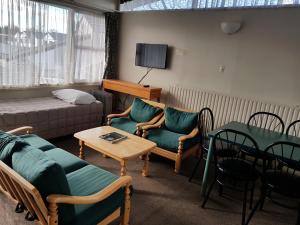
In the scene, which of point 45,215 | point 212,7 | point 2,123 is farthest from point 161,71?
point 45,215

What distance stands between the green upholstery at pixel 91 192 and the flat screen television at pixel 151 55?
290cm

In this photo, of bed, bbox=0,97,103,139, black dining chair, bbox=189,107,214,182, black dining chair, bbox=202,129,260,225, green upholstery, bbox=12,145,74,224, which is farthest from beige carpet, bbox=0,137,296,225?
bed, bbox=0,97,103,139

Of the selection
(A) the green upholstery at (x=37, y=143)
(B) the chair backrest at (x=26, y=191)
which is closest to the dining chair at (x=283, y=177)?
(B) the chair backrest at (x=26, y=191)

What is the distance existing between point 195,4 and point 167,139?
2.36 metres

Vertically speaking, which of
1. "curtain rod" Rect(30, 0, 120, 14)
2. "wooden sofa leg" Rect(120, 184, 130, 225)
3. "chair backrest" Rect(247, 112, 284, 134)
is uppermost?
"curtain rod" Rect(30, 0, 120, 14)

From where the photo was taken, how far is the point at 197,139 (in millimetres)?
3242

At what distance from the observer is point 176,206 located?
91.4 inches

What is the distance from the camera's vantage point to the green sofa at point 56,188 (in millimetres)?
1296

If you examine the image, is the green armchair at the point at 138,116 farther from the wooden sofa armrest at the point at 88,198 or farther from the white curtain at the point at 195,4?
the white curtain at the point at 195,4

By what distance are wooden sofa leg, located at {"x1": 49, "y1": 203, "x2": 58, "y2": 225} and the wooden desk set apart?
3121 mm

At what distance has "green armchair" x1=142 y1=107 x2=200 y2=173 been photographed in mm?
2965

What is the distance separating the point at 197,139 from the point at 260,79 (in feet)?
4.54

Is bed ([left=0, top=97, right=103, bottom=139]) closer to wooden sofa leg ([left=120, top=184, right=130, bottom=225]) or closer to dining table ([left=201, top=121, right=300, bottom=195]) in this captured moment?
wooden sofa leg ([left=120, top=184, right=130, bottom=225])

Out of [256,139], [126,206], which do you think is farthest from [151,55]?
[126,206]
